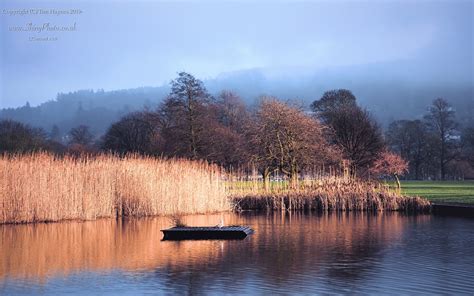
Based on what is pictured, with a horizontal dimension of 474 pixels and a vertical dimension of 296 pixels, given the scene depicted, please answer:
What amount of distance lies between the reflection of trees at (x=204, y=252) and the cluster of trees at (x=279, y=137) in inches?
530

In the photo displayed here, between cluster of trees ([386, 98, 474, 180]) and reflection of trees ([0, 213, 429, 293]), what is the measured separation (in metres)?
52.4

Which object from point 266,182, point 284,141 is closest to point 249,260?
point 266,182

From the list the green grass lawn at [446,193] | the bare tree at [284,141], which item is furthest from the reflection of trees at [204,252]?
the bare tree at [284,141]

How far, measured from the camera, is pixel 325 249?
15.8 m

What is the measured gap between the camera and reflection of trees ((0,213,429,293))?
484 inches

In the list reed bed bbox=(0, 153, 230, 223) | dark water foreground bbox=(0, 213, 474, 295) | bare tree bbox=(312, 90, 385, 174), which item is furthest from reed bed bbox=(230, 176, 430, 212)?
bare tree bbox=(312, 90, 385, 174)

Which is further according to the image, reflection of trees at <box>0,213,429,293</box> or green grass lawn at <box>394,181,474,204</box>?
green grass lawn at <box>394,181,474,204</box>

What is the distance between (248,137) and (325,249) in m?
25.7

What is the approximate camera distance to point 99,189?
80.0ft

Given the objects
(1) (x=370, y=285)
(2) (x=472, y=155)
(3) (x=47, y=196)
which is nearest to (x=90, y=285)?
(1) (x=370, y=285)

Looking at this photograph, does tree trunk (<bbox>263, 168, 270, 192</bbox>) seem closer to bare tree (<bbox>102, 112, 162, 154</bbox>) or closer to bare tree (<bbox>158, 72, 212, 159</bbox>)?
bare tree (<bbox>158, 72, 212, 159</bbox>)

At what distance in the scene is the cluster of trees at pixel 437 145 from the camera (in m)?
72.6

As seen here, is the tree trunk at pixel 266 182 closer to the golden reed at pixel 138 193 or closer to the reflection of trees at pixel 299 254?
the golden reed at pixel 138 193

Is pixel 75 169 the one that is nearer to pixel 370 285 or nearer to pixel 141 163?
pixel 141 163
